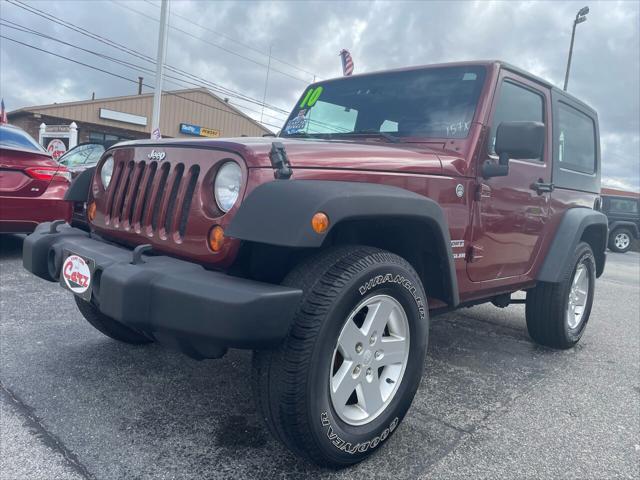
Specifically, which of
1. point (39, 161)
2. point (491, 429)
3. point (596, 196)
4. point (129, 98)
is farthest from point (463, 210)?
point (129, 98)

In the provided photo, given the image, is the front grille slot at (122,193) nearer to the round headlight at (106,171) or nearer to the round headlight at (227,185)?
the round headlight at (106,171)

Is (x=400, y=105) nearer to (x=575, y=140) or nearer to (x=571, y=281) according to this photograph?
(x=575, y=140)

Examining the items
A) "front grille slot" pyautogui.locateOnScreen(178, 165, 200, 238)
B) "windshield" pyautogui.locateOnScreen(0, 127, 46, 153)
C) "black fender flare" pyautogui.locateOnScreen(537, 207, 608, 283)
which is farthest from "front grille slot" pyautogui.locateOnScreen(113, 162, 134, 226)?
"windshield" pyautogui.locateOnScreen(0, 127, 46, 153)

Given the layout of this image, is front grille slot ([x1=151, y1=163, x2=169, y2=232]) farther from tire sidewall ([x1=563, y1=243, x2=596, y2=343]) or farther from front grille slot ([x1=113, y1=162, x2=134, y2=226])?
tire sidewall ([x1=563, y1=243, x2=596, y2=343])

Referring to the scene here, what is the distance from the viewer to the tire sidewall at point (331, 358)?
187 centimetres

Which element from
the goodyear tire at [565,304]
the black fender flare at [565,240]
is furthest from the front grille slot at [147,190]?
the goodyear tire at [565,304]

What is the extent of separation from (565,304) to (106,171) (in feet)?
10.4

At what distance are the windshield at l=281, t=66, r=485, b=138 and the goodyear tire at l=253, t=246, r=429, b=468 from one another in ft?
3.76

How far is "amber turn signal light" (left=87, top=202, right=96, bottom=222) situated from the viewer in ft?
8.81

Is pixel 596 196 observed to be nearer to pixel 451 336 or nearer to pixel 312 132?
pixel 451 336

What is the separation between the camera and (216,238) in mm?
1971

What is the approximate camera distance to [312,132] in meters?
3.52

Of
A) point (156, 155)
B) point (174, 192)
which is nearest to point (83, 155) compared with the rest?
point (156, 155)

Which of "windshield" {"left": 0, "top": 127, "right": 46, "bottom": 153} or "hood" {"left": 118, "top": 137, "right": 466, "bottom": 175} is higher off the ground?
"hood" {"left": 118, "top": 137, "right": 466, "bottom": 175}
